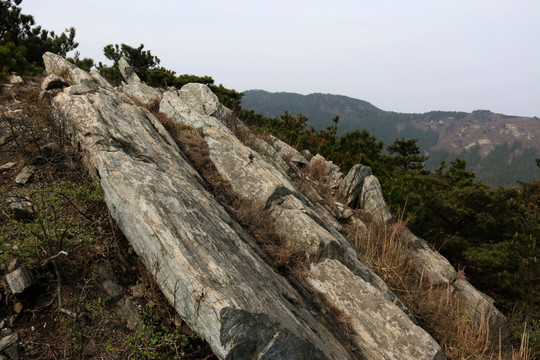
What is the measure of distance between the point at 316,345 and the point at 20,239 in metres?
4.28

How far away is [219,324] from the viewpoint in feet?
10.3

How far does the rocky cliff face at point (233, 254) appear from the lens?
11.0ft

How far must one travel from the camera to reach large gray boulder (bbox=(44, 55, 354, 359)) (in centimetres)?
325

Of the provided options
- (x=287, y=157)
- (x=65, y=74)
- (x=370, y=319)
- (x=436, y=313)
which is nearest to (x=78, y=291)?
(x=370, y=319)

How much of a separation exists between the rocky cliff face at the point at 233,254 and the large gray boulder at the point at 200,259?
17 mm

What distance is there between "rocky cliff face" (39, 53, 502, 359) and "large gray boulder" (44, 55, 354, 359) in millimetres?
17

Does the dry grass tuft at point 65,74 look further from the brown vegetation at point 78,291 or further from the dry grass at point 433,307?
the dry grass at point 433,307

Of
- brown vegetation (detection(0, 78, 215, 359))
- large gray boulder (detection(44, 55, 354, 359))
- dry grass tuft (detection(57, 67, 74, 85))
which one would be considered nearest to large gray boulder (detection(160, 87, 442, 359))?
large gray boulder (detection(44, 55, 354, 359))

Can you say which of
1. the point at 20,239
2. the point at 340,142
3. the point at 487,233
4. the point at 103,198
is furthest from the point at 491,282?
the point at 20,239

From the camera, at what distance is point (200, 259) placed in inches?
144

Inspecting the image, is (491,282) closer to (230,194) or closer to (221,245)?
(230,194)

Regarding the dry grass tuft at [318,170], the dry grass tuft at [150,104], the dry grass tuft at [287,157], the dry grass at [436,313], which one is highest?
the dry grass tuft at [150,104]

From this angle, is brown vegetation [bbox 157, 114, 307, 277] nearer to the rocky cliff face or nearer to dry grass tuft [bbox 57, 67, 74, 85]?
the rocky cliff face

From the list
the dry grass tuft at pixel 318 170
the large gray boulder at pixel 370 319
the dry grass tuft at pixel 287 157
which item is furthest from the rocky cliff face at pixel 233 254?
the dry grass tuft at pixel 318 170
